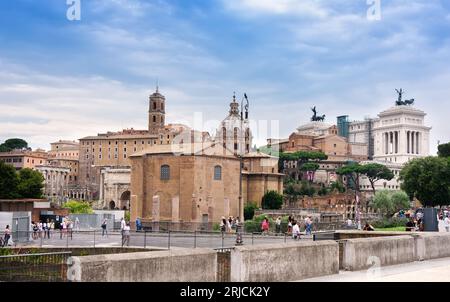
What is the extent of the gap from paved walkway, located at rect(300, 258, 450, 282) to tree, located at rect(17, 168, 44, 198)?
67.8 m

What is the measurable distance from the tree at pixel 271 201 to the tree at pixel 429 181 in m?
14.9

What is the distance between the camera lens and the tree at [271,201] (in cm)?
7569

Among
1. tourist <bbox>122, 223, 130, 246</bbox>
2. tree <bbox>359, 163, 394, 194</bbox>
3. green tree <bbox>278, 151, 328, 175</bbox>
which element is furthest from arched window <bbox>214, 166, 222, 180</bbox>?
tree <bbox>359, 163, 394, 194</bbox>

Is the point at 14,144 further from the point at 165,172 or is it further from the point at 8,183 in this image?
the point at 165,172

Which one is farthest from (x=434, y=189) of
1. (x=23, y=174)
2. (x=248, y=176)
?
(x=23, y=174)

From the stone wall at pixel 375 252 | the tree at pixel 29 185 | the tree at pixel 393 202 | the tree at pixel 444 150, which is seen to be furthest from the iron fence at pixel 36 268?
the tree at pixel 444 150

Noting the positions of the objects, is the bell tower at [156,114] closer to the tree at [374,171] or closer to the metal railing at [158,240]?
the tree at [374,171]

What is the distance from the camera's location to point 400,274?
12555 millimetres

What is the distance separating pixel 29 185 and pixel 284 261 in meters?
72.8

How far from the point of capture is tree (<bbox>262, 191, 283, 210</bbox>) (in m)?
75.7

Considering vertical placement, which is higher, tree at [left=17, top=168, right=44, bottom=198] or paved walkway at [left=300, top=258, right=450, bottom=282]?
tree at [left=17, top=168, right=44, bottom=198]

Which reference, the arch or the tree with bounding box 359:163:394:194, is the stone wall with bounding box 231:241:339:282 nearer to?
the arch

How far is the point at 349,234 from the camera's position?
Result: 19.3 m

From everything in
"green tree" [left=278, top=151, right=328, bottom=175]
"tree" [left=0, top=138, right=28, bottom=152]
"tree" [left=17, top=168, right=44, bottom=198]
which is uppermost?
"tree" [left=0, top=138, right=28, bottom=152]
